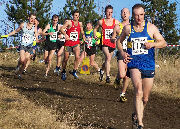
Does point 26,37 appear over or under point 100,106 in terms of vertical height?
over

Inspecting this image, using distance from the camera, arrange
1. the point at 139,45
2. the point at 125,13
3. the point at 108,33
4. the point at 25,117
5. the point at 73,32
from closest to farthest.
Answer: the point at 139,45 < the point at 25,117 < the point at 125,13 < the point at 108,33 < the point at 73,32

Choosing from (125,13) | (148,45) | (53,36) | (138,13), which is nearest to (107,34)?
(125,13)

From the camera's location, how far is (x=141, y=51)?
5.75 meters

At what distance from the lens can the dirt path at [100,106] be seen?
21.8 feet

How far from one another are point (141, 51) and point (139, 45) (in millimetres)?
100

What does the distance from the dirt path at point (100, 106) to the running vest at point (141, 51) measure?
1118 mm

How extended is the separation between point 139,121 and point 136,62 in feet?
2.94

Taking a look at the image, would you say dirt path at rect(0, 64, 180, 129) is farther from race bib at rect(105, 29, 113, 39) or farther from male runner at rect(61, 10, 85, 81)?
race bib at rect(105, 29, 113, 39)

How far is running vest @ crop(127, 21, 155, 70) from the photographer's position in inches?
225

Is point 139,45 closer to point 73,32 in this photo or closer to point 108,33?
point 108,33

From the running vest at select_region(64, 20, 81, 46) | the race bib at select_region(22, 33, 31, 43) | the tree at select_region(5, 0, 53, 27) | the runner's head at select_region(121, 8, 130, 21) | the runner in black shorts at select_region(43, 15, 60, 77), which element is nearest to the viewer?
the runner's head at select_region(121, 8, 130, 21)

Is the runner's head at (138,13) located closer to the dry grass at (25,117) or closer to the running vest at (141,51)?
the running vest at (141,51)

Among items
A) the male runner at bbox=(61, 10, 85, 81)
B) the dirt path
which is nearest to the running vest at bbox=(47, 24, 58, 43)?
the male runner at bbox=(61, 10, 85, 81)

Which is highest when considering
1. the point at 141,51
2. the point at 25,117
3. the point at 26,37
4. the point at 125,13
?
the point at 125,13
